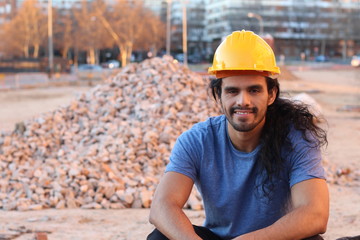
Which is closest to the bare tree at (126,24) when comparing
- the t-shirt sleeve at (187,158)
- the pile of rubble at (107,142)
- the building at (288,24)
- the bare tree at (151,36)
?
the bare tree at (151,36)

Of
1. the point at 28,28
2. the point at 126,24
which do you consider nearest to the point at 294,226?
the point at 126,24

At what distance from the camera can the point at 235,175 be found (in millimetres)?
2656

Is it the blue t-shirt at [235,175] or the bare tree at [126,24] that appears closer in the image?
the blue t-shirt at [235,175]

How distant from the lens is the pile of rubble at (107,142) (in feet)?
20.7

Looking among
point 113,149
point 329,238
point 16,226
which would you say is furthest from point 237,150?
point 113,149

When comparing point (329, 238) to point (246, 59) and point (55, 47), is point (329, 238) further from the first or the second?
point (55, 47)

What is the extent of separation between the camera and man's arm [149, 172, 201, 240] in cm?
262

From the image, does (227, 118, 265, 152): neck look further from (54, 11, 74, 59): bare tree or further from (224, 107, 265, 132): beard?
(54, 11, 74, 59): bare tree

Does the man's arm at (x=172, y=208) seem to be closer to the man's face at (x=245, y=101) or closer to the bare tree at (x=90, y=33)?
the man's face at (x=245, y=101)

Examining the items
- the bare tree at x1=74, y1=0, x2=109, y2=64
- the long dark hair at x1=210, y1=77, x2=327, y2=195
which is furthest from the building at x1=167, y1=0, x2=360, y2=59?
the long dark hair at x1=210, y1=77, x2=327, y2=195

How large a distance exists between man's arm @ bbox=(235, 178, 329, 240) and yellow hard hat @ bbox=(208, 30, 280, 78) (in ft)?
1.87

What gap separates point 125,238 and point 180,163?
2.47 meters

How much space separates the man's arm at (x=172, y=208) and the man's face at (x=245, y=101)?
0.39 m

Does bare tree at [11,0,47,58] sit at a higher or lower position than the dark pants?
higher
